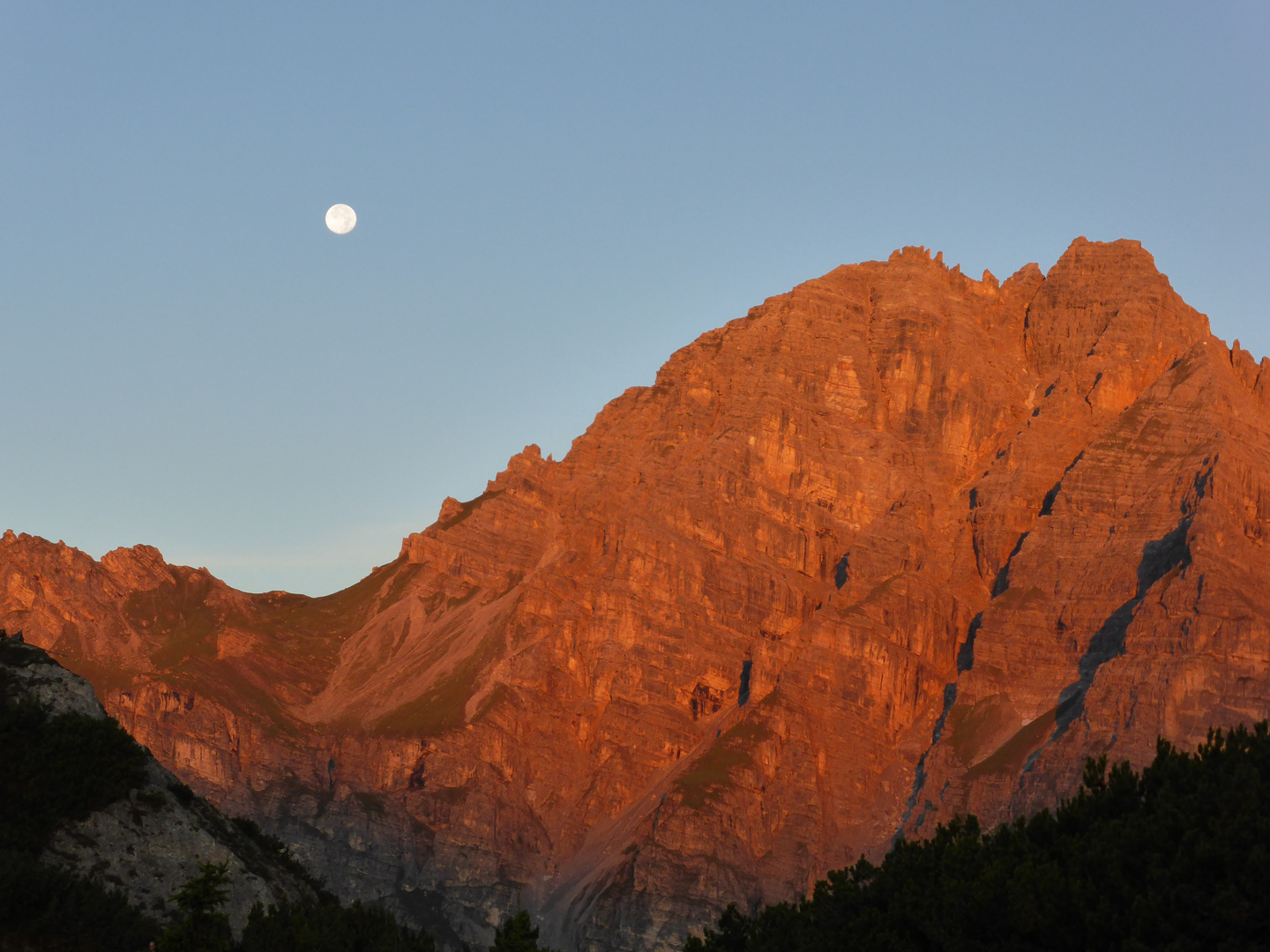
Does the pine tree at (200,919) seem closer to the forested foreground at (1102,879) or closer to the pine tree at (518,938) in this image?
the pine tree at (518,938)

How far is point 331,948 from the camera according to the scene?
77375 mm

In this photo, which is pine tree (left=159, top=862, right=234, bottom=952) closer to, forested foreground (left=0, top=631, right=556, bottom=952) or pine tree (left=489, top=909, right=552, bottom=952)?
forested foreground (left=0, top=631, right=556, bottom=952)

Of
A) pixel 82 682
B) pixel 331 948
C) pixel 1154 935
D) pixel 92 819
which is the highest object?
pixel 82 682

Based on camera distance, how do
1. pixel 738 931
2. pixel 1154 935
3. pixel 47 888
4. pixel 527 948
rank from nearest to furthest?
pixel 47 888 → pixel 1154 935 → pixel 527 948 → pixel 738 931

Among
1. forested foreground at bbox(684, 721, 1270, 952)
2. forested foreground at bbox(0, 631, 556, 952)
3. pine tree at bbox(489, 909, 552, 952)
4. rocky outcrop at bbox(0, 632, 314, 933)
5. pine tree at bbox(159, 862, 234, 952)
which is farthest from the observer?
pine tree at bbox(489, 909, 552, 952)

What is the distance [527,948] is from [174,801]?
20.4 m

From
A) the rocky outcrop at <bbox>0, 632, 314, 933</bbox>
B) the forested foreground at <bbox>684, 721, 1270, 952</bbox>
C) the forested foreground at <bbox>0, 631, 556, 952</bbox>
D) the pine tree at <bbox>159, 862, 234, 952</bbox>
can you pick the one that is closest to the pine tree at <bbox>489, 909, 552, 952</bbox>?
the forested foreground at <bbox>0, 631, 556, 952</bbox>

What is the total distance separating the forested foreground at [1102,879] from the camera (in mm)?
73875

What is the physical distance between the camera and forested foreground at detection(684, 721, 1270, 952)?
73875 millimetres

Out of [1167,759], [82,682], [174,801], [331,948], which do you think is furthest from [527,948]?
[1167,759]

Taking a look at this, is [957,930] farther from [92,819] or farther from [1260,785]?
[92,819]

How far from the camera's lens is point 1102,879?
262ft

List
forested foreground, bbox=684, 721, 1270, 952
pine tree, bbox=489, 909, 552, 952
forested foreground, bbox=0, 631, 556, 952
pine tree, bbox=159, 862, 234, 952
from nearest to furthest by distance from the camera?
pine tree, bbox=159, 862, 234, 952 → forested foreground, bbox=0, 631, 556, 952 → forested foreground, bbox=684, 721, 1270, 952 → pine tree, bbox=489, 909, 552, 952

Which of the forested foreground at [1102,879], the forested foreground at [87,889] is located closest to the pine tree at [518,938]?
the forested foreground at [87,889]
